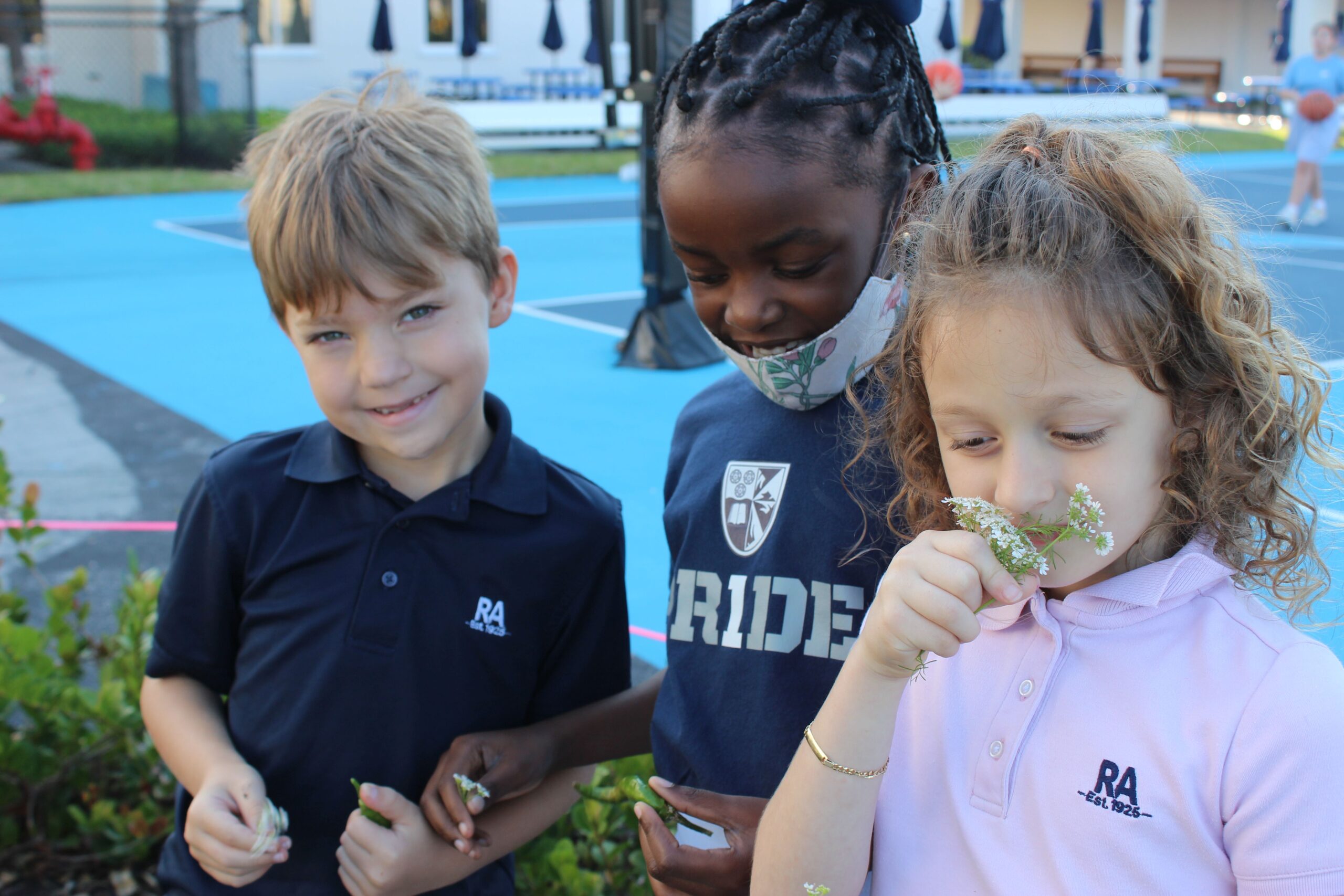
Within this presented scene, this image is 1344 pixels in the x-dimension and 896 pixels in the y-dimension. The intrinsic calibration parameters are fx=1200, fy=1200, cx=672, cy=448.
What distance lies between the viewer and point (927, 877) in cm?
141

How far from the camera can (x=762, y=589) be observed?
1684 mm

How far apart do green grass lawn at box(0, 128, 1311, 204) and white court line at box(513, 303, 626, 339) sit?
5.77m

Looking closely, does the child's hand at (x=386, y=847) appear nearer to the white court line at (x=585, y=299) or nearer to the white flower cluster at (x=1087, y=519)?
the white flower cluster at (x=1087, y=519)

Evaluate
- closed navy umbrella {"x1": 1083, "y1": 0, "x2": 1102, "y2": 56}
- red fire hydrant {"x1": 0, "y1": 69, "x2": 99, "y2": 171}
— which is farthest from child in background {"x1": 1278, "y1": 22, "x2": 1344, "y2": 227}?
red fire hydrant {"x1": 0, "y1": 69, "x2": 99, "y2": 171}

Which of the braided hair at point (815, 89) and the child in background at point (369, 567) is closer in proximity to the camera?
the braided hair at point (815, 89)

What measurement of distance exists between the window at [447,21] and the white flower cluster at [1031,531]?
93.0ft

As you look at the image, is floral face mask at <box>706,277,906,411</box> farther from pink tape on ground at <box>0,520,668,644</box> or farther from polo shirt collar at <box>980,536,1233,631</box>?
pink tape on ground at <box>0,520,668,644</box>

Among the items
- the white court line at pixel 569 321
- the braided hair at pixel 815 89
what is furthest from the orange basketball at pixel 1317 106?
the braided hair at pixel 815 89

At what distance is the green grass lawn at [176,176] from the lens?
51.7 ft

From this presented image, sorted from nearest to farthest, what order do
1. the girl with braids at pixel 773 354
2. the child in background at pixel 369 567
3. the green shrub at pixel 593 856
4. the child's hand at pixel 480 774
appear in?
the girl with braids at pixel 773 354 → the child's hand at pixel 480 774 → the child in background at pixel 369 567 → the green shrub at pixel 593 856

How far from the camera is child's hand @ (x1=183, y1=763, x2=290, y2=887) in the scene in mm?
1832

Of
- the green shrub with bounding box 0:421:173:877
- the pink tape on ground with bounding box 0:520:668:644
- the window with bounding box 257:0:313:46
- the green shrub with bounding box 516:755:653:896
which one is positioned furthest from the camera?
the window with bounding box 257:0:313:46

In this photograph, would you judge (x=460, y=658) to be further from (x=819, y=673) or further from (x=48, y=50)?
(x=48, y=50)

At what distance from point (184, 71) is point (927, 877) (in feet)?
71.6
